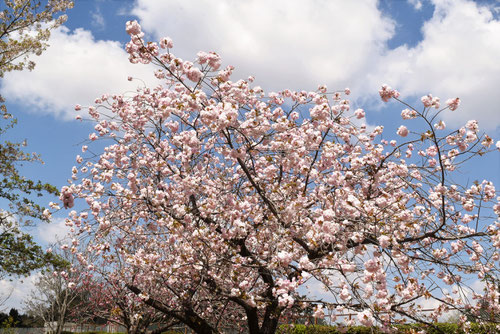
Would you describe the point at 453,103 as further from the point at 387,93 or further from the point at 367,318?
the point at 367,318

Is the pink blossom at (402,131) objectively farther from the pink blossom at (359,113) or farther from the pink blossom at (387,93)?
the pink blossom at (359,113)

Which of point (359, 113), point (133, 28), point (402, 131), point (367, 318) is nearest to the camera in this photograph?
point (367, 318)

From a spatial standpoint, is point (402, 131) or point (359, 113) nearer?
point (402, 131)

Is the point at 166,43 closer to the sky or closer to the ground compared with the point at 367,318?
closer to the sky

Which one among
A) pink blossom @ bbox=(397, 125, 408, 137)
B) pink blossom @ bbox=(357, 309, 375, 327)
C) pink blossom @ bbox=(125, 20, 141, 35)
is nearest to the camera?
pink blossom @ bbox=(357, 309, 375, 327)

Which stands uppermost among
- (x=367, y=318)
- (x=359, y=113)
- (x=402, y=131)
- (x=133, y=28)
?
(x=359, y=113)

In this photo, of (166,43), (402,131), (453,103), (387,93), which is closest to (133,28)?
(166,43)

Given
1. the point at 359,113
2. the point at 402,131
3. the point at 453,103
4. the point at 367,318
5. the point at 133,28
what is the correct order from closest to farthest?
the point at 367,318
the point at 133,28
the point at 453,103
the point at 402,131
the point at 359,113

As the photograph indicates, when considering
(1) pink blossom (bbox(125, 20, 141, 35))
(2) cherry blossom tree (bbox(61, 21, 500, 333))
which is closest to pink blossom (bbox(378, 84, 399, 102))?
(2) cherry blossom tree (bbox(61, 21, 500, 333))

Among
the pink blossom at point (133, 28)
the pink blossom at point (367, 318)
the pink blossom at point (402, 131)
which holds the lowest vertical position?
the pink blossom at point (367, 318)

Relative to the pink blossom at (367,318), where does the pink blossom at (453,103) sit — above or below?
above

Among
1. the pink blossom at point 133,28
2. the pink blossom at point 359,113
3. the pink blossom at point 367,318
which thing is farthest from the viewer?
the pink blossom at point 359,113

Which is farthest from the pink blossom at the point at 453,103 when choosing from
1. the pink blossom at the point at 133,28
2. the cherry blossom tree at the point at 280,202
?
the pink blossom at the point at 133,28

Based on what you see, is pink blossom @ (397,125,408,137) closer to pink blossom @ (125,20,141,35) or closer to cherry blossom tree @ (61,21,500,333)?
cherry blossom tree @ (61,21,500,333)
